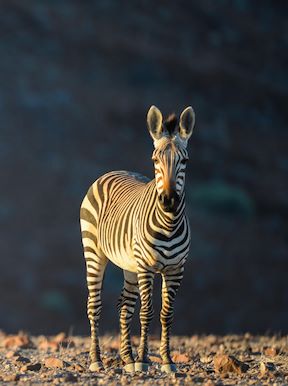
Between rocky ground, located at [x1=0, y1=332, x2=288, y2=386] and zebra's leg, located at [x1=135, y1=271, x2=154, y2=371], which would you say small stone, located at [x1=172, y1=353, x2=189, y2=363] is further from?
zebra's leg, located at [x1=135, y1=271, x2=154, y2=371]

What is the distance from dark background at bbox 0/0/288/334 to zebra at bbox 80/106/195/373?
26.7 metres

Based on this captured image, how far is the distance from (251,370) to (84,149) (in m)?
47.6

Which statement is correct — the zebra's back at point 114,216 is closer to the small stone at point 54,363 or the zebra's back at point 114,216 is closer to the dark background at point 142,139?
the small stone at point 54,363

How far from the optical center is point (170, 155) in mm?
10164

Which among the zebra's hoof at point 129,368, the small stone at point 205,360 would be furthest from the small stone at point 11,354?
the small stone at point 205,360

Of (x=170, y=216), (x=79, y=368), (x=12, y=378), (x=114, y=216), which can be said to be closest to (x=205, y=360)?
(x=79, y=368)

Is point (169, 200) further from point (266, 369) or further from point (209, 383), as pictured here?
point (266, 369)

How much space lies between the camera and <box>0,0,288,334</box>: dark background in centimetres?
4666

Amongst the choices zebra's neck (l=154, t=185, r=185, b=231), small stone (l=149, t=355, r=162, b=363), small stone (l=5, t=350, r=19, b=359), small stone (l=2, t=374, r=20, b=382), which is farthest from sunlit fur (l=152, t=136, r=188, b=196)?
small stone (l=5, t=350, r=19, b=359)

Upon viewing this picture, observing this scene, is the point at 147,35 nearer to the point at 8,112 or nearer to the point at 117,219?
the point at 8,112

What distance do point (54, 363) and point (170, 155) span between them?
2.75m

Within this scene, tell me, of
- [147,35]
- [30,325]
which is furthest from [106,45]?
[30,325]

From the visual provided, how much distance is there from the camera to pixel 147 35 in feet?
238

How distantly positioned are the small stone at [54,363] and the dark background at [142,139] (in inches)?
1070
